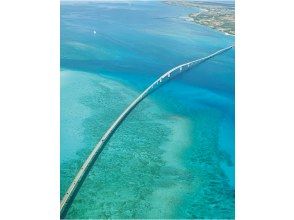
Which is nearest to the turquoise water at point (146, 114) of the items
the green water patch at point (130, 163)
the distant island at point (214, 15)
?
the green water patch at point (130, 163)

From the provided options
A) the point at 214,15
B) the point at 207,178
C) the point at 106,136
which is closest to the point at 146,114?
the point at 106,136

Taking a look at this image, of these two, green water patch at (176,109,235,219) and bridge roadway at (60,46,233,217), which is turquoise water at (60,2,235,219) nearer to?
green water patch at (176,109,235,219)

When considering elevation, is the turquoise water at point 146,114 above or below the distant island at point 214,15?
below

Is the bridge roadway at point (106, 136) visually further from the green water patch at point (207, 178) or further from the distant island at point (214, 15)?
the green water patch at point (207, 178)

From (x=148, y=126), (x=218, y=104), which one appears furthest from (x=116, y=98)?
(x=218, y=104)

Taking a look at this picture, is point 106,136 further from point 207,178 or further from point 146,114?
point 207,178

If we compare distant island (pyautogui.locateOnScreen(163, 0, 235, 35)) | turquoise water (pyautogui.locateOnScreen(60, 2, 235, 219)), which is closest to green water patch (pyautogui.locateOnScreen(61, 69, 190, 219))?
turquoise water (pyautogui.locateOnScreen(60, 2, 235, 219))

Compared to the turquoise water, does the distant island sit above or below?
above
